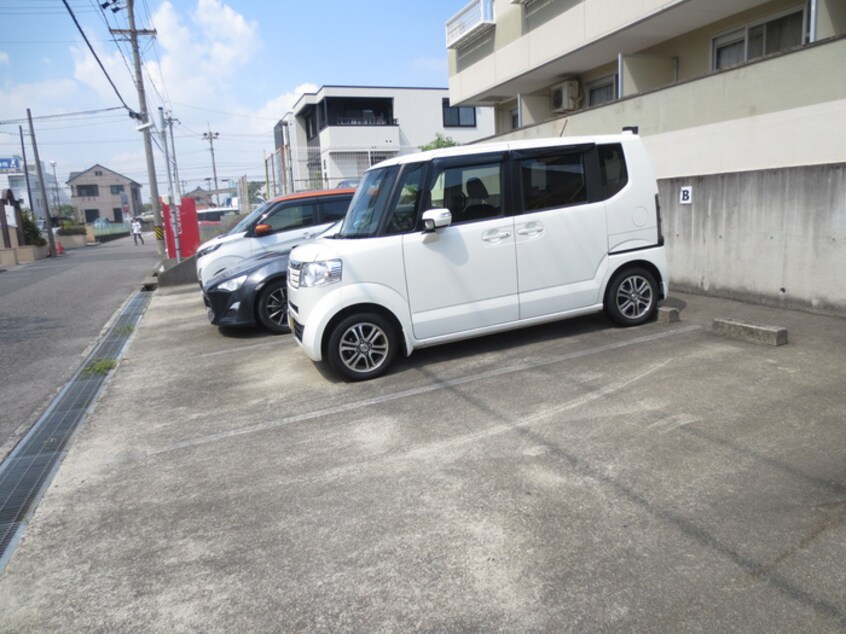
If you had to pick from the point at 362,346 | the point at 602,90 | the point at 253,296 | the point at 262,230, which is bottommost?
the point at 362,346

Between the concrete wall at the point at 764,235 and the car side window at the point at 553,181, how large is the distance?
8.69ft

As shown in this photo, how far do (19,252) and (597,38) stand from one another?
2853 centimetres

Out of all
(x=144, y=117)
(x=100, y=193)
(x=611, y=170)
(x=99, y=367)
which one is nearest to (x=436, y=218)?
(x=611, y=170)

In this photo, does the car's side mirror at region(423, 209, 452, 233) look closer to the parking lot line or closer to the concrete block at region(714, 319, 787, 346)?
the parking lot line

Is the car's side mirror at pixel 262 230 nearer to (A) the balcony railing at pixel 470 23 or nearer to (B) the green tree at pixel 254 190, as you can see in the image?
(A) the balcony railing at pixel 470 23

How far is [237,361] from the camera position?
22.9ft

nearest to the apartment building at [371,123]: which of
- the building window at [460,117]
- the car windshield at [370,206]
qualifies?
the building window at [460,117]

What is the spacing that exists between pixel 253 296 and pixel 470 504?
5.53 metres

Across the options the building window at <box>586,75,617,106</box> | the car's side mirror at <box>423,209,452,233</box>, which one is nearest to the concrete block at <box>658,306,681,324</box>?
the car's side mirror at <box>423,209,452,233</box>

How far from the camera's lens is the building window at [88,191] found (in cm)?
8869

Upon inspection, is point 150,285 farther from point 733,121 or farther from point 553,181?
point 733,121

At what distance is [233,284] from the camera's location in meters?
8.07

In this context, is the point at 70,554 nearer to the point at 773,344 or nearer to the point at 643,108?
the point at 773,344

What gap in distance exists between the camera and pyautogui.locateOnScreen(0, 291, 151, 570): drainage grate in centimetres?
371
